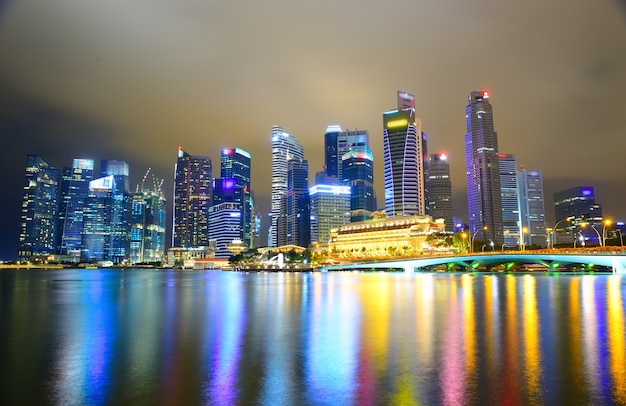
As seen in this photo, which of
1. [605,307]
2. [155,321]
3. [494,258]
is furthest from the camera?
[494,258]

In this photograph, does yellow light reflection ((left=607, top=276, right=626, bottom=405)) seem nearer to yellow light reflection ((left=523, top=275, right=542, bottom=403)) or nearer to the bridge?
yellow light reflection ((left=523, top=275, right=542, bottom=403))

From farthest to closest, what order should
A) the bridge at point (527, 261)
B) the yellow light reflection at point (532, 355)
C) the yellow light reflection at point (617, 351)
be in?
1. the bridge at point (527, 261)
2. the yellow light reflection at point (532, 355)
3. the yellow light reflection at point (617, 351)

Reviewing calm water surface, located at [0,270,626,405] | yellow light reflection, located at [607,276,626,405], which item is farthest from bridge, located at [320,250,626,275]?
calm water surface, located at [0,270,626,405]

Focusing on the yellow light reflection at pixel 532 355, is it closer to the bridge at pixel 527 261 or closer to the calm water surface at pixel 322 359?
the calm water surface at pixel 322 359

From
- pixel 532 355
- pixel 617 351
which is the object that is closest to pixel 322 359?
pixel 532 355

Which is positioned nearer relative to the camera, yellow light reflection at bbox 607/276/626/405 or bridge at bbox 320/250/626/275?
yellow light reflection at bbox 607/276/626/405

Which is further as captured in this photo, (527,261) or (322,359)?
(527,261)

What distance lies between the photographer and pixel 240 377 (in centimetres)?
1456

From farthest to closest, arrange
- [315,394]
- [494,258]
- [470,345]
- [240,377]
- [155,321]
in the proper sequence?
[494,258] < [155,321] < [470,345] < [240,377] < [315,394]

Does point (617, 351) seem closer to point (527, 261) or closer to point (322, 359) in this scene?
point (322, 359)

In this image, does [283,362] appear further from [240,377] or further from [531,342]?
[531,342]

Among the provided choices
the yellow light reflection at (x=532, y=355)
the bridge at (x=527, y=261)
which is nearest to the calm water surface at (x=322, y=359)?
the yellow light reflection at (x=532, y=355)

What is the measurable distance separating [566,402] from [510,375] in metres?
2.80

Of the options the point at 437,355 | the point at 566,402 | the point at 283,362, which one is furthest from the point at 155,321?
the point at 566,402
